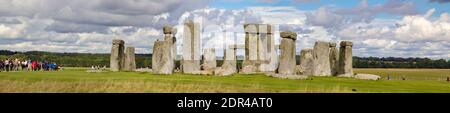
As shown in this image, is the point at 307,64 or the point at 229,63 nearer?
the point at 307,64

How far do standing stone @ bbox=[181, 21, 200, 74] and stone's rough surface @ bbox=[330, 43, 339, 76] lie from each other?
10380 millimetres

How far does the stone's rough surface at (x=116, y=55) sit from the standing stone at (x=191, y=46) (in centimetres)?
571

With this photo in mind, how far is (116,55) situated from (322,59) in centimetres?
1576

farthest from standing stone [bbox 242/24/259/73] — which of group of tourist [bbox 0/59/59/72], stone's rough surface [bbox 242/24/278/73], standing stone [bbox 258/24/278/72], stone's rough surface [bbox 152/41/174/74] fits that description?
group of tourist [bbox 0/59/59/72]

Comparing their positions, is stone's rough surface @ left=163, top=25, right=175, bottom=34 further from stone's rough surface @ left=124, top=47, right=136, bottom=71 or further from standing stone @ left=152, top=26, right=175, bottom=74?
stone's rough surface @ left=124, top=47, right=136, bottom=71

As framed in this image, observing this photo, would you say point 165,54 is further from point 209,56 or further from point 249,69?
point 209,56

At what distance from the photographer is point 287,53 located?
45.2 metres

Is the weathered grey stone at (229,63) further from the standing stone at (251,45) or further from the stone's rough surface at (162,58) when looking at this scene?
the stone's rough surface at (162,58)

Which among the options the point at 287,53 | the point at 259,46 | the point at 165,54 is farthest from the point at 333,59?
the point at 165,54
